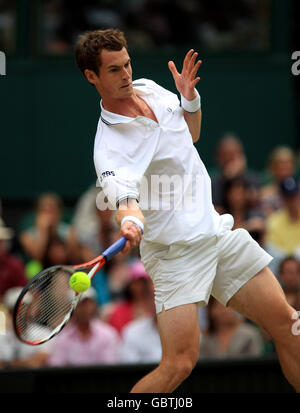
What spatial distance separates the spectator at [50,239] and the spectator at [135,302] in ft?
2.05

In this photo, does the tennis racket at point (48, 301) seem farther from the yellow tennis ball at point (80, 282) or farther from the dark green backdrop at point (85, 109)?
the dark green backdrop at point (85, 109)

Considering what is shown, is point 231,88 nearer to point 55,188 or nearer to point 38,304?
point 55,188

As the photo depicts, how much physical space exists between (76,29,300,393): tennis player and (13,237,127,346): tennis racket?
14.3 inches

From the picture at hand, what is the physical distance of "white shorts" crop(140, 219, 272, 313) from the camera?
425 centimetres

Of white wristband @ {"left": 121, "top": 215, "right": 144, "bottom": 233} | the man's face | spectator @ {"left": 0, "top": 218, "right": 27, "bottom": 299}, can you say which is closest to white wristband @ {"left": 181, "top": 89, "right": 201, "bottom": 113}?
the man's face

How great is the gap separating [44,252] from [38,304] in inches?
96.0

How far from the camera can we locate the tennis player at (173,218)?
13.6 ft

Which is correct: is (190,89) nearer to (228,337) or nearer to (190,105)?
(190,105)

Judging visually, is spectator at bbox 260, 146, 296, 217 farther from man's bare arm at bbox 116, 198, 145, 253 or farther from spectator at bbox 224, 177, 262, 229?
man's bare arm at bbox 116, 198, 145, 253

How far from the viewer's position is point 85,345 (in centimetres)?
671

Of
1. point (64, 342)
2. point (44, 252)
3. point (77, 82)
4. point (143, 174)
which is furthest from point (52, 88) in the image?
point (143, 174)

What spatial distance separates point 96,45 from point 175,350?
158 centimetres

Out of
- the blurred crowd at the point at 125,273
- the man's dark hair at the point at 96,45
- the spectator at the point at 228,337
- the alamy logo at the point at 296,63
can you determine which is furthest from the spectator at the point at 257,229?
the man's dark hair at the point at 96,45

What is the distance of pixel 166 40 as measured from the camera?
9883mm
